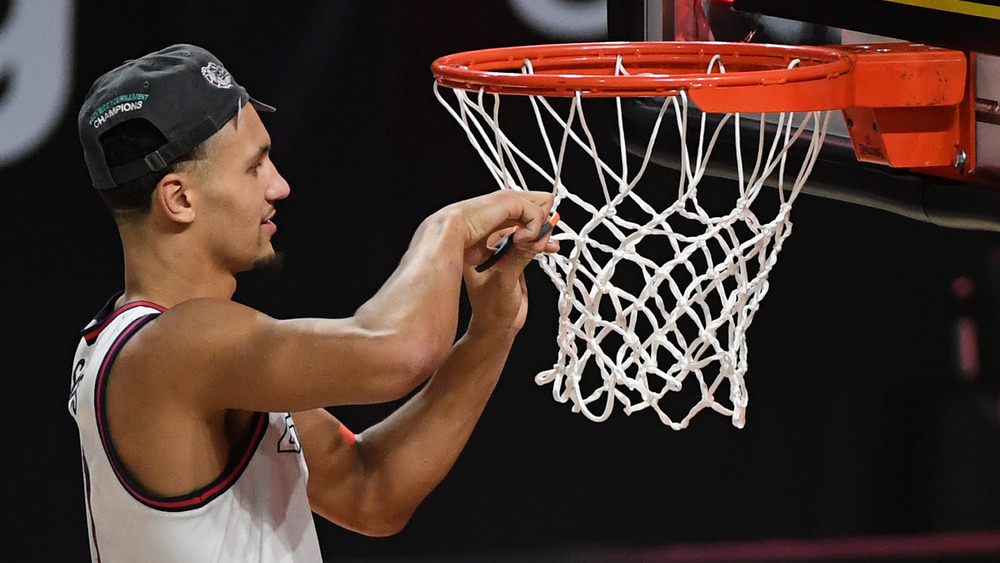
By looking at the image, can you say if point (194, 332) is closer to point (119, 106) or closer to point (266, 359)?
point (266, 359)

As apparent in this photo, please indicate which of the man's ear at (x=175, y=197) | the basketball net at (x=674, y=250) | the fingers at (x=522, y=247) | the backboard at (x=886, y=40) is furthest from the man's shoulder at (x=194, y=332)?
the backboard at (x=886, y=40)

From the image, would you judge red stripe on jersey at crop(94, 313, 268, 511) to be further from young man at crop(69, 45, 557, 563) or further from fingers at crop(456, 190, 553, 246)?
fingers at crop(456, 190, 553, 246)

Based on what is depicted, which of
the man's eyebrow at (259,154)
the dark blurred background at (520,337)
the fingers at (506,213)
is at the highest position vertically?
the man's eyebrow at (259,154)

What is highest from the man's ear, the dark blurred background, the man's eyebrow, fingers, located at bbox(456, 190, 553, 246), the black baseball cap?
the black baseball cap

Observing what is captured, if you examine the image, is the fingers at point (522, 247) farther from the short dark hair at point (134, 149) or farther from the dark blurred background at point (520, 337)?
the dark blurred background at point (520, 337)

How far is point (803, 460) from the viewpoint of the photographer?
11.6 ft

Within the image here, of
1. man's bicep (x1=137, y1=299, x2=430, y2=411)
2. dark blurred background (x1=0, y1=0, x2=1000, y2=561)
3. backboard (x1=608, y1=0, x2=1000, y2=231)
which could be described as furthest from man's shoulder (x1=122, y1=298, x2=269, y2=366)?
dark blurred background (x1=0, y1=0, x2=1000, y2=561)

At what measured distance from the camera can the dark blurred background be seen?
3.34 metres

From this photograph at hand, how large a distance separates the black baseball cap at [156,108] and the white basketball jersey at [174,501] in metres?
0.18

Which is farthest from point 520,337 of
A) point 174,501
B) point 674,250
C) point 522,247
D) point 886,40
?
point 174,501

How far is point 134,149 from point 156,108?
6cm

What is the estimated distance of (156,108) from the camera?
55.0 inches

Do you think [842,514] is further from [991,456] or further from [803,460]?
[991,456]

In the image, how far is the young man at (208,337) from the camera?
1312 millimetres
